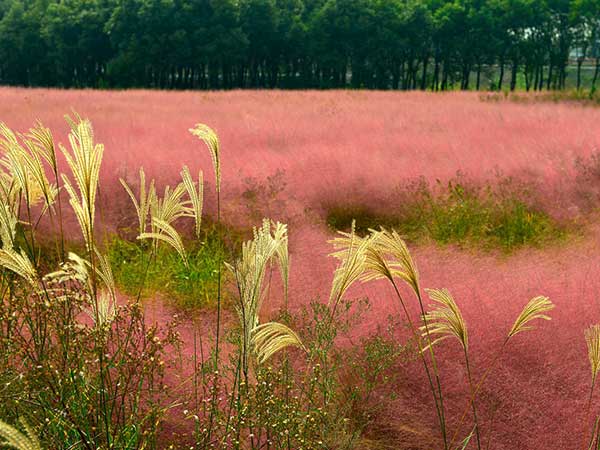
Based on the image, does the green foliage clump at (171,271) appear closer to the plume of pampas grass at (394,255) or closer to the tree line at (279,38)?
the plume of pampas grass at (394,255)

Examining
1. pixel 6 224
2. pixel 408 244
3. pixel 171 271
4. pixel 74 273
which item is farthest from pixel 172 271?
pixel 6 224

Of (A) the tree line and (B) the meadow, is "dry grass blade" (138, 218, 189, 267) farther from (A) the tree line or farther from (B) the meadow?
(A) the tree line

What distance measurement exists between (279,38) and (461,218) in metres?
43.9

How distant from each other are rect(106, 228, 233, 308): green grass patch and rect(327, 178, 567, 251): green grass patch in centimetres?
157

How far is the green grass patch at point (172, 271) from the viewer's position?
199 inches

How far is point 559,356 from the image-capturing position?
3.46 metres

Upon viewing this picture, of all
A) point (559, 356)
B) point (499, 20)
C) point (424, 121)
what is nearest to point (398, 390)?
point (559, 356)

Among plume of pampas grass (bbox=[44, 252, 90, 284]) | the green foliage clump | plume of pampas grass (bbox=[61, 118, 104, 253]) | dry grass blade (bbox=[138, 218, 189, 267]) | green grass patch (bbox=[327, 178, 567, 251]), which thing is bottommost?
the green foliage clump

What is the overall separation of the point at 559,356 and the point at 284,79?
161ft

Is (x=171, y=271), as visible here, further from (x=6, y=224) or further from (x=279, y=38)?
(x=279, y=38)

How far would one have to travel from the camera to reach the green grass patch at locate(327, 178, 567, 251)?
6988mm

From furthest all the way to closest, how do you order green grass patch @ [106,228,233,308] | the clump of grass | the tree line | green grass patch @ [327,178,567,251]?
the tree line < the clump of grass < green grass patch @ [327,178,567,251] < green grass patch @ [106,228,233,308]

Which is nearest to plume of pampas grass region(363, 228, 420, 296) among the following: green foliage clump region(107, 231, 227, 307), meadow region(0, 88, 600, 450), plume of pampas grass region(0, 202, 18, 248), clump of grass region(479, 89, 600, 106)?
meadow region(0, 88, 600, 450)

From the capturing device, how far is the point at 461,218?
7.27m
